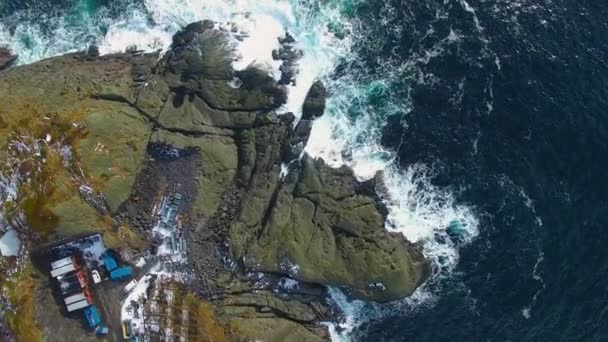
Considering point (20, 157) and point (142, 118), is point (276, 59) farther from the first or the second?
point (20, 157)

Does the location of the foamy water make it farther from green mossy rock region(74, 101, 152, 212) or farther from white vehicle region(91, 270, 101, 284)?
white vehicle region(91, 270, 101, 284)

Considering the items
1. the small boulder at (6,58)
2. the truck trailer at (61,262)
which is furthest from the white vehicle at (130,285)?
the small boulder at (6,58)

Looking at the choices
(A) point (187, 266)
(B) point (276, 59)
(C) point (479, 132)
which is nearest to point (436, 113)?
(C) point (479, 132)

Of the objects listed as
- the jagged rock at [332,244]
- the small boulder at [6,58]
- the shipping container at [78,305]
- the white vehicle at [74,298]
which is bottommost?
the shipping container at [78,305]

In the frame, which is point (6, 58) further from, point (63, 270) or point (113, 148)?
point (63, 270)

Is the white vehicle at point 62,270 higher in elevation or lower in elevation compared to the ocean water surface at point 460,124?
lower

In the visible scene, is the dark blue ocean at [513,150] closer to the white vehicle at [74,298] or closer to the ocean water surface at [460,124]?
the ocean water surface at [460,124]
